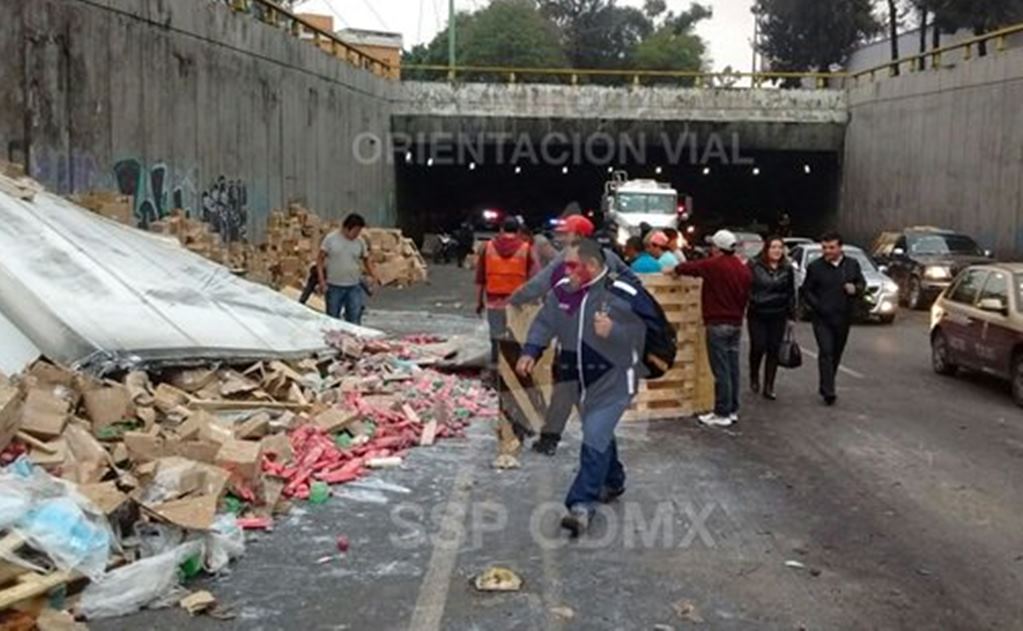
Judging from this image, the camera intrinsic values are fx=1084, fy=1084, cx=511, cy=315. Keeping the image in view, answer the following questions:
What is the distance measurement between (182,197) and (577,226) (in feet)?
39.1

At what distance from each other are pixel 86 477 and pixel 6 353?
5.60 ft

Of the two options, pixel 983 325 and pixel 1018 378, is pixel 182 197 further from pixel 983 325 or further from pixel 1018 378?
pixel 1018 378

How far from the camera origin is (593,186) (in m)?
52.8

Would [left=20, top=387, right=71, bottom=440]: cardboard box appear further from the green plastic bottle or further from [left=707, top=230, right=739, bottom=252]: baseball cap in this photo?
[left=707, top=230, right=739, bottom=252]: baseball cap

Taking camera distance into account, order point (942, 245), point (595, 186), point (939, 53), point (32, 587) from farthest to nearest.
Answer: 1. point (595, 186)
2. point (939, 53)
3. point (942, 245)
4. point (32, 587)

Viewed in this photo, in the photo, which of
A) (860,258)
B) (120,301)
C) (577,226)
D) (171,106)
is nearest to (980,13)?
(860,258)

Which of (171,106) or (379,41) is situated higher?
(379,41)

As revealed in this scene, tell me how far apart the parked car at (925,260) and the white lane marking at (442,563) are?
1747 cm

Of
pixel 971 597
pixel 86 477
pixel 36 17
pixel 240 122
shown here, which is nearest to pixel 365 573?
pixel 86 477

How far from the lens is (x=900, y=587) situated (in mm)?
5648

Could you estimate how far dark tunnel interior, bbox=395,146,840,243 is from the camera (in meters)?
39.3

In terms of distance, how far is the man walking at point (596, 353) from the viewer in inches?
256

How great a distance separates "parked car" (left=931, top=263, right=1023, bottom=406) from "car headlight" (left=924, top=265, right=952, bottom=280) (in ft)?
31.2

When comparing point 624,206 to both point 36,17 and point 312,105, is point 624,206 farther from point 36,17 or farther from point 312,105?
point 36,17
